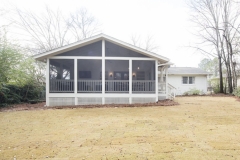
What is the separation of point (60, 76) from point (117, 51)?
565 centimetres

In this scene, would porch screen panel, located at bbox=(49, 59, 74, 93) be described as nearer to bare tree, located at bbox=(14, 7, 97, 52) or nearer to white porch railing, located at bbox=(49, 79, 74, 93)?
white porch railing, located at bbox=(49, 79, 74, 93)

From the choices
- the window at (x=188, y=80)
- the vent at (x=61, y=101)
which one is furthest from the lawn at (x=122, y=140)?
the window at (x=188, y=80)

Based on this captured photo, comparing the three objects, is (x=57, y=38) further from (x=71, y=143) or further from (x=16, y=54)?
(x=71, y=143)

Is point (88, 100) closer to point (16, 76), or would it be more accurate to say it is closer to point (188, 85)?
point (16, 76)

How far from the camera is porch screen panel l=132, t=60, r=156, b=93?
11452 millimetres

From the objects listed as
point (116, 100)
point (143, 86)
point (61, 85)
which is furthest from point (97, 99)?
point (143, 86)

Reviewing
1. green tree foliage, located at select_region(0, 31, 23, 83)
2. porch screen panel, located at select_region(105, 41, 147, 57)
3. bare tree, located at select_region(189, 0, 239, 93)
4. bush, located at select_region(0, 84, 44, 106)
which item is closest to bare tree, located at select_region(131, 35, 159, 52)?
bare tree, located at select_region(189, 0, 239, 93)

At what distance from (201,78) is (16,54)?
1996cm

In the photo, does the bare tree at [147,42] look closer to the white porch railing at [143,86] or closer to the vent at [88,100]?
the white porch railing at [143,86]

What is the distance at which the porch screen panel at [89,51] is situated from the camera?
1064 cm

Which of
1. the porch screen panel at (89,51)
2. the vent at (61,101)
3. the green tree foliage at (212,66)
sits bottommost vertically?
the vent at (61,101)

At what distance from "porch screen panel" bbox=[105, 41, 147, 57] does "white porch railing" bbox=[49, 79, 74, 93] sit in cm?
343

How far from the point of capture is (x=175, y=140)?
4.30 m

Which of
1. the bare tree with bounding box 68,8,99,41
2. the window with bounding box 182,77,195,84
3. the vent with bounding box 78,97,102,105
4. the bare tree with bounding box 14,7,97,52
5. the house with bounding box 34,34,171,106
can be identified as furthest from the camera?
the bare tree with bounding box 68,8,99,41
